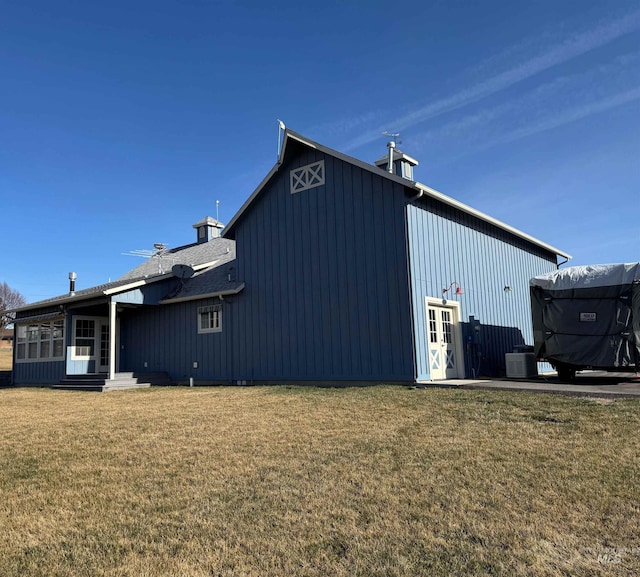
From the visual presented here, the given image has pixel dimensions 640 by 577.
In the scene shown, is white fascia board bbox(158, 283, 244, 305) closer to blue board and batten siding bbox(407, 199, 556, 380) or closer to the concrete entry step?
the concrete entry step

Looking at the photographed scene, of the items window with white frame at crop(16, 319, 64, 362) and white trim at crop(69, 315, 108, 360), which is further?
window with white frame at crop(16, 319, 64, 362)

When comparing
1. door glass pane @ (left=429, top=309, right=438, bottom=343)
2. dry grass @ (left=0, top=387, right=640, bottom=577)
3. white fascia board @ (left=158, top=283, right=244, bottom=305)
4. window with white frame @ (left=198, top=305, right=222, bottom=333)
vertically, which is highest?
white fascia board @ (left=158, top=283, right=244, bottom=305)

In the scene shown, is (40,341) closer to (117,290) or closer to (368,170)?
(117,290)

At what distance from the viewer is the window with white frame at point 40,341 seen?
1820 centimetres

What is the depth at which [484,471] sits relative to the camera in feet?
15.4

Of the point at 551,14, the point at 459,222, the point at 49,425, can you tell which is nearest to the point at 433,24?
the point at 551,14

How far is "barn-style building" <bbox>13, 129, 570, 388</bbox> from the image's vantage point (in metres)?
11.7

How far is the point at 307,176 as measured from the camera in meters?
13.4

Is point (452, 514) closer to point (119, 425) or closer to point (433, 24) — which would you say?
point (119, 425)

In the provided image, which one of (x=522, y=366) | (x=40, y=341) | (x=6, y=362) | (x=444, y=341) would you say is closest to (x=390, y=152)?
(x=444, y=341)

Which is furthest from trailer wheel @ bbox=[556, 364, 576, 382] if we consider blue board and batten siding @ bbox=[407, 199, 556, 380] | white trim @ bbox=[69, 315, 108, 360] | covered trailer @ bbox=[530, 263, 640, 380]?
white trim @ bbox=[69, 315, 108, 360]

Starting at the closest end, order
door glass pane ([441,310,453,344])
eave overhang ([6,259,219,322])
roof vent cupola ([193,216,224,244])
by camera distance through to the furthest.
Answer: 1. door glass pane ([441,310,453,344])
2. eave overhang ([6,259,219,322])
3. roof vent cupola ([193,216,224,244])

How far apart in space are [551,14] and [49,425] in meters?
12.1

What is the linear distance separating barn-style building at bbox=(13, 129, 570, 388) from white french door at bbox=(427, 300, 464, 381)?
38 mm
